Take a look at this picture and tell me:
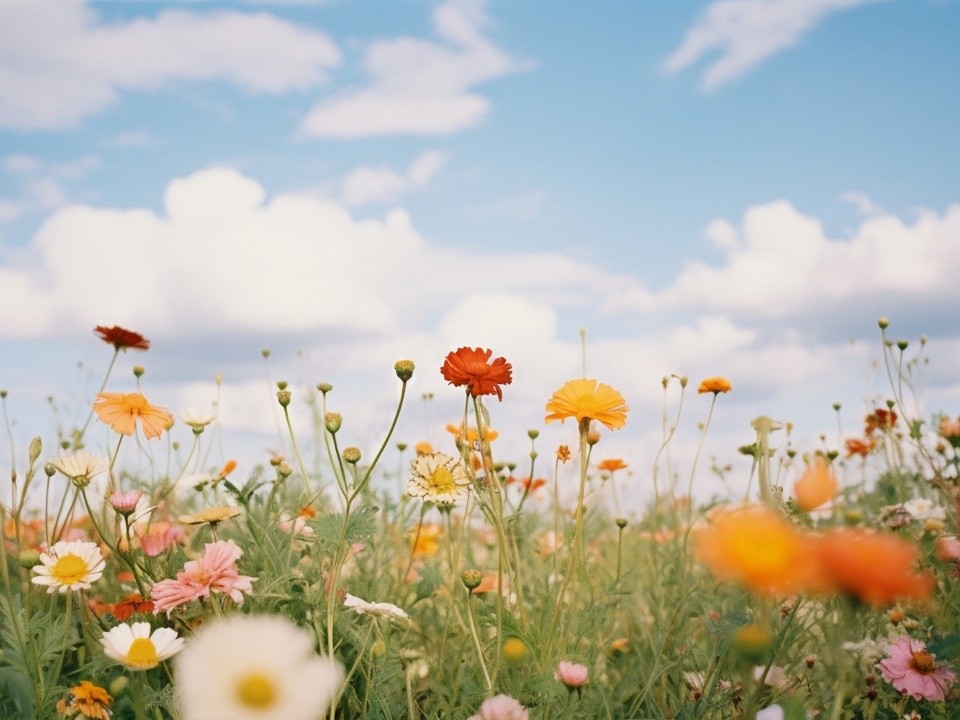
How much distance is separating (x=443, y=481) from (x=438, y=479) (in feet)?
0.04

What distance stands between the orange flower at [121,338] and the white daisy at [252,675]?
157 cm

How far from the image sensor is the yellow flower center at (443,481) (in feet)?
5.31

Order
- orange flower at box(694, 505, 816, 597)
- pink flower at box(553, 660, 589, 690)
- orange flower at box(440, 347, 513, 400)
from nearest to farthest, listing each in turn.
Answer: orange flower at box(694, 505, 816, 597) < pink flower at box(553, 660, 589, 690) < orange flower at box(440, 347, 513, 400)

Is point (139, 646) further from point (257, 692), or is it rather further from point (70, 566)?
point (257, 692)

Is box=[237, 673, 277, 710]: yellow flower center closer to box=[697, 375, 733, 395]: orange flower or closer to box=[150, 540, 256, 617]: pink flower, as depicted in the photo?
box=[150, 540, 256, 617]: pink flower

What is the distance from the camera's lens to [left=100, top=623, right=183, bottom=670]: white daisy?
117 centimetres

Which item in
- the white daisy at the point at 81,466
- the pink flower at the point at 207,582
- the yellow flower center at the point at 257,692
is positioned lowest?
the pink flower at the point at 207,582

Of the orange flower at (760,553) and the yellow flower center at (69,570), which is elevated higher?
the orange flower at (760,553)

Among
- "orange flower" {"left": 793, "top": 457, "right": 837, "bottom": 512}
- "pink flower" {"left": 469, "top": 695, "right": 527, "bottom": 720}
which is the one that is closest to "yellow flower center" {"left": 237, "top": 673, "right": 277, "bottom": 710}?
"orange flower" {"left": 793, "top": 457, "right": 837, "bottom": 512}

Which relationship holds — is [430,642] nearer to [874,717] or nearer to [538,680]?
[538,680]

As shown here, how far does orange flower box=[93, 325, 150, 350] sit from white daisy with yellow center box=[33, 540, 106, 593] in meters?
0.66

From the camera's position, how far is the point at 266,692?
26.9 inches

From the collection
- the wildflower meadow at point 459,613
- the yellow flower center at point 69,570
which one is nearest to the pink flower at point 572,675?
the wildflower meadow at point 459,613

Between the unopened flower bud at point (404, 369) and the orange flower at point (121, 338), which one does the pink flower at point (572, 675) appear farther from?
the orange flower at point (121, 338)
